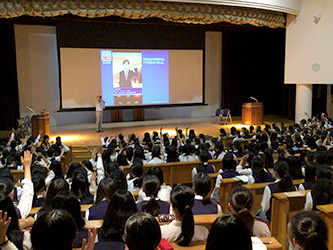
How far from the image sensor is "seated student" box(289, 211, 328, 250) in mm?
1598

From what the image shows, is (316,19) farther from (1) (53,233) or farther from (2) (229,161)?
(1) (53,233)

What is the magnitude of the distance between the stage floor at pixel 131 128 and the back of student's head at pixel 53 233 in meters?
7.16

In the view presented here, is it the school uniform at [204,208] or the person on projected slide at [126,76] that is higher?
the person on projected slide at [126,76]

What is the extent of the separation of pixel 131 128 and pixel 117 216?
8.90m

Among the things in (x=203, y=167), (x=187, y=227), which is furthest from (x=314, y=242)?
(x=203, y=167)

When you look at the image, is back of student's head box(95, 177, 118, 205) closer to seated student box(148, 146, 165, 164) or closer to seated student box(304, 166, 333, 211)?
seated student box(304, 166, 333, 211)

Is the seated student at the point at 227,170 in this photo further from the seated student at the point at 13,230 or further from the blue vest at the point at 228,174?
the seated student at the point at 13,230

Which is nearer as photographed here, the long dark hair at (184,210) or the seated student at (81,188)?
the long dark hair at (184,210)

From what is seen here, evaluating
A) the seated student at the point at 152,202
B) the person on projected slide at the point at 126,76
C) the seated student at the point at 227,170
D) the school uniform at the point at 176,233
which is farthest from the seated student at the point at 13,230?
the person on projected slide at the point at 126,76

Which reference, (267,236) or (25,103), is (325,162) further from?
(25,103)

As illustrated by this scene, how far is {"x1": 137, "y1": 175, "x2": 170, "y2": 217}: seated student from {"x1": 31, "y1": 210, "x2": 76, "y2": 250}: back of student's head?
1.26m

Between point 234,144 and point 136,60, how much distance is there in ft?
21.9

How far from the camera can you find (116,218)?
2.18m

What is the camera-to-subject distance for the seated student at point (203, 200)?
280 cm
